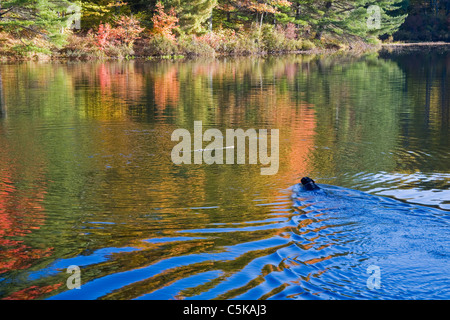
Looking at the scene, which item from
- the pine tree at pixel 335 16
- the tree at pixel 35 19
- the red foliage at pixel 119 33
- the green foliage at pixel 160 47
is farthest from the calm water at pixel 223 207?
the pine tree at pixel 335 16

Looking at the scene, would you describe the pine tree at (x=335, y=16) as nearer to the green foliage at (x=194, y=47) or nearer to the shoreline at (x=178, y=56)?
the shoreline at (x=178, y=56)

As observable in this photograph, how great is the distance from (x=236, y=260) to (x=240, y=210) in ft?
5.56

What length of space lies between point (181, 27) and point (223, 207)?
4100 cm

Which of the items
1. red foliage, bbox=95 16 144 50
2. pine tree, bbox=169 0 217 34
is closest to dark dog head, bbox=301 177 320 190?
red foliage, bbox=95 16 144 50

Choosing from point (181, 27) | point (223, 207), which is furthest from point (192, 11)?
point (223, 207)

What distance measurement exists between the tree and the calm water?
20.3m

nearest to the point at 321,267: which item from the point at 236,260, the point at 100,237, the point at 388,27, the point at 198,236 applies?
the point at 236,260

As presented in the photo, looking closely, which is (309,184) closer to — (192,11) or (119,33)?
(119,33)

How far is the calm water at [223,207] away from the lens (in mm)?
5059

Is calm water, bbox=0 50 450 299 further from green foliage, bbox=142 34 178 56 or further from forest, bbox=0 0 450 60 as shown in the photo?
green foliage, bbox=142 34 178 56

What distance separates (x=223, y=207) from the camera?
7.33m

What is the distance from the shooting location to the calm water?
5.06 meters

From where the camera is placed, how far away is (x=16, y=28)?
1430 inches

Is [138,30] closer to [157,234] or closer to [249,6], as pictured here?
[249,6]
